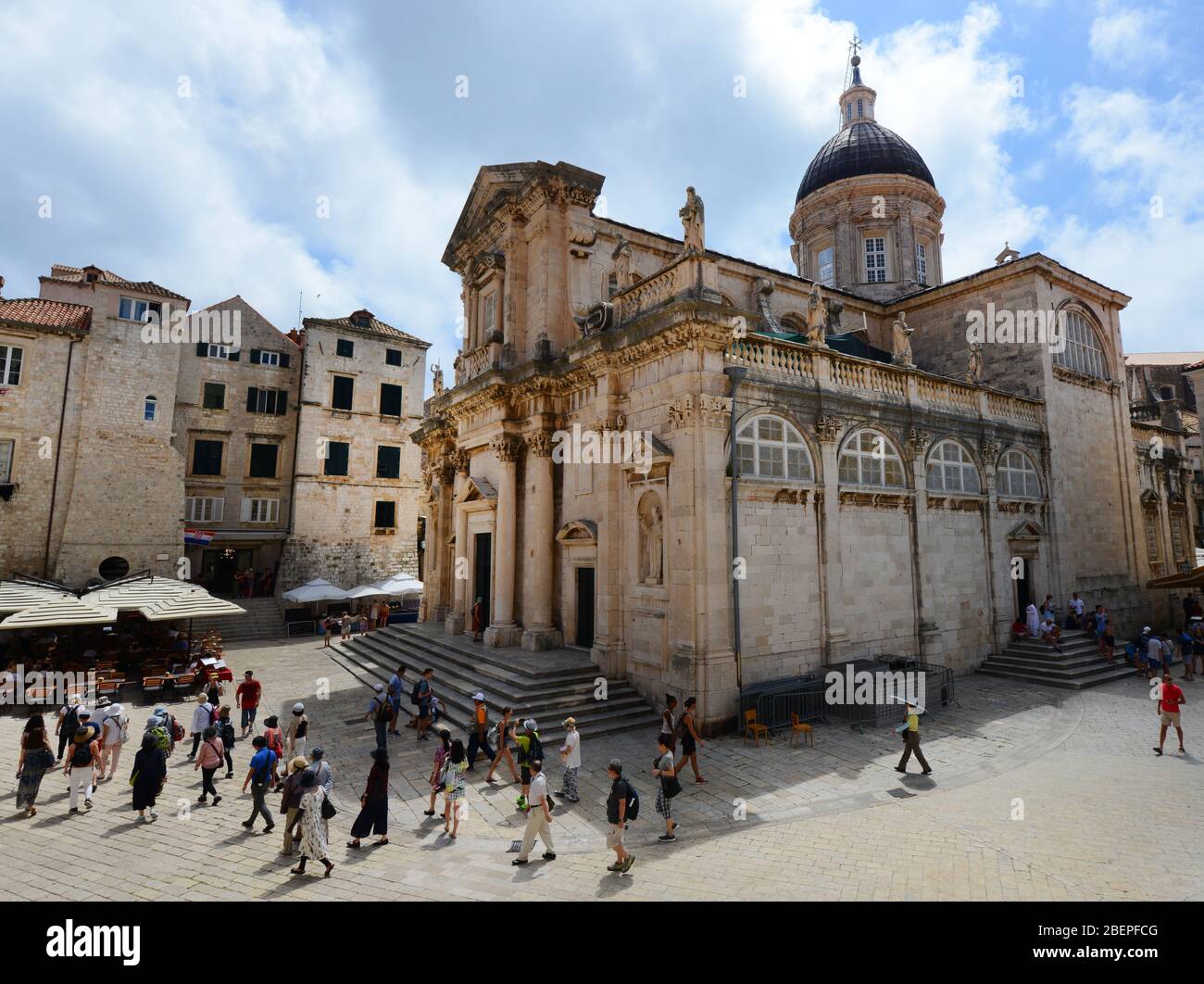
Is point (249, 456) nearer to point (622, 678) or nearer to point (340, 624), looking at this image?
point (340, 624)

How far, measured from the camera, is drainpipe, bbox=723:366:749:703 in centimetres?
1400

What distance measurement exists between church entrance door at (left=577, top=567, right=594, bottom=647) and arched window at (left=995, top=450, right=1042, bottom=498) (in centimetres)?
1486

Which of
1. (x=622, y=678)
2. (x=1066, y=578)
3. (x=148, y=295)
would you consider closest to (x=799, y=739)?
(x=622, y=678)

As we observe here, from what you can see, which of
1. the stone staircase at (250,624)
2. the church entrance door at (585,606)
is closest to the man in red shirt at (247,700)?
the church entrance door at (585,606)

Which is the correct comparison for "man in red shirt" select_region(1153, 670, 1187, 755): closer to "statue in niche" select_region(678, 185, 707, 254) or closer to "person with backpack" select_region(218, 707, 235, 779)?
"statue in niche" select_region(678, 185, 707, 254)

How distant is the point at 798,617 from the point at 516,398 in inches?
430

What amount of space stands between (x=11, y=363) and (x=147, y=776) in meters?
27.1

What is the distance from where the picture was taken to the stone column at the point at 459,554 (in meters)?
22.2

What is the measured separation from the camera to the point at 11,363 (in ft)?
86.3

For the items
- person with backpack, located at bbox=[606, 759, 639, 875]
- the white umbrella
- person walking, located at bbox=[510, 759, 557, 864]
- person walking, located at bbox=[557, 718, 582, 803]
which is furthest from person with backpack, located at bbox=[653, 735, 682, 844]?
the white umbrella

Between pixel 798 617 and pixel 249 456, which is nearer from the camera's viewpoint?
pixel 798 617

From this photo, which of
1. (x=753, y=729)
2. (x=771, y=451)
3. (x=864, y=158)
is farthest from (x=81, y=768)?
(x=864, y=158)

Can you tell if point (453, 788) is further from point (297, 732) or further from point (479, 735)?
point (297, 732)
